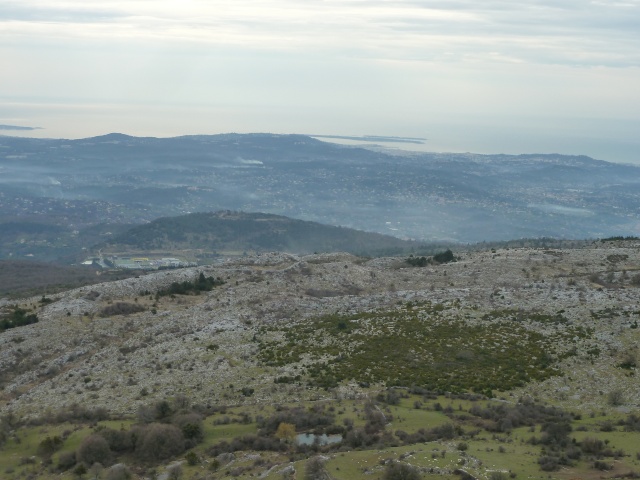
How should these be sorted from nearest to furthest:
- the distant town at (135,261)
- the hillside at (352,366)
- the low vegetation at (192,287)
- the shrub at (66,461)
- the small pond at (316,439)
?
1. the hillside at (352,366)
2. the small pond at (316,439)
3. the shrub at (66,461)
4. the low vegetation at (192,287)
5. the distant town at (135,261)

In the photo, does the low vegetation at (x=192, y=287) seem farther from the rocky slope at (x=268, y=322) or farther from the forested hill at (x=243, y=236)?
the forested hill at (x=243, y=236)


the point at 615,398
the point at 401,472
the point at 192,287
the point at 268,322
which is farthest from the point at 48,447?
the point at 192,287

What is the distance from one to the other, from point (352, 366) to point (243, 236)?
13305cm

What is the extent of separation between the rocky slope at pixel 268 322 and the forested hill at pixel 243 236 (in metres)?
90.5

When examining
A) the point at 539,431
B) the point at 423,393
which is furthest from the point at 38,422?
the point at 539,431

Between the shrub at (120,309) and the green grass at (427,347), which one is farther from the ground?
the green grass at (427,347)

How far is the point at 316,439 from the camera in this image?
2378cm

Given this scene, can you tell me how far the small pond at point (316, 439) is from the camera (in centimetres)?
2378

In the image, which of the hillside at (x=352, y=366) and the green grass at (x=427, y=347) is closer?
the hillside at (x=352, y=366)

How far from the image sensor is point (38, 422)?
92.0ft

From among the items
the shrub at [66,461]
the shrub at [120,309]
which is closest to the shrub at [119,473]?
the shrub at [66,461]

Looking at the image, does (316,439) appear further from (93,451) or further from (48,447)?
(48,447)

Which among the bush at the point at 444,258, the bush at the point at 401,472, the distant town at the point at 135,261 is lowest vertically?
the distant town at the point at 135,261

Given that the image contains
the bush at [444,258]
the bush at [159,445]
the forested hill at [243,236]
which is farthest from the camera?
the forested hill at [243,236]
